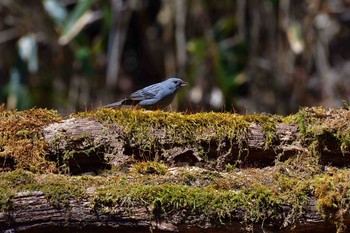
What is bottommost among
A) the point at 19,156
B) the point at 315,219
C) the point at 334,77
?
the point at 315,219

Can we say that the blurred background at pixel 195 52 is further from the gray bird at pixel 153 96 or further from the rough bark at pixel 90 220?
the rough bark at pixel 90 220

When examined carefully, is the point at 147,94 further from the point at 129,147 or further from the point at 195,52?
the point at 195,52

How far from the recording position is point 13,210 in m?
3.76

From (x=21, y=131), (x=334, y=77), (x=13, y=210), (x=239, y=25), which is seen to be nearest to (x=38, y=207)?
(x=13, y=210)

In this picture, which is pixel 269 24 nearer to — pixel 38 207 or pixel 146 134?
pixel 146 134

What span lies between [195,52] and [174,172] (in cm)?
638

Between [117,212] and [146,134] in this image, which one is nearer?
[117,212]

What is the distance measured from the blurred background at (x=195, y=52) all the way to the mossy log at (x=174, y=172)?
19.3 ft

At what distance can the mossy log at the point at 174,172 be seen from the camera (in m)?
3.85

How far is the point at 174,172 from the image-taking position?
4.16m

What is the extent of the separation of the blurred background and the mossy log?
5.89 meters

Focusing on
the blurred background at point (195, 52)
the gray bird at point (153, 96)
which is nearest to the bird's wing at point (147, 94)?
the gray bird at point (153, 96)

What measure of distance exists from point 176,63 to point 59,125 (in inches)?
265

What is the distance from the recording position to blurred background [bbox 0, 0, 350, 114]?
10594 mm
